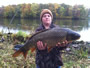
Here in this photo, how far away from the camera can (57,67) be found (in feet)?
7.75

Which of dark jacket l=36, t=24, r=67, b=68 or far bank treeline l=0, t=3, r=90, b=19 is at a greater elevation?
far bank treeline l=0, t=3, r=90, b=19

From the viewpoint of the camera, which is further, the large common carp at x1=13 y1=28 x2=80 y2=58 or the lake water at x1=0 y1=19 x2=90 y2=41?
the lake water at x1=0 y1=19 x2=90 y2=41

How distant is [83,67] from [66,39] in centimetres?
274

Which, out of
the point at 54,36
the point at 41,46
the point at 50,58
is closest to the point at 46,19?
the point at 54,36

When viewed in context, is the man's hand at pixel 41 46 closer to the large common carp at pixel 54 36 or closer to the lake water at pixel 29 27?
the large common carp at pixel 54 36

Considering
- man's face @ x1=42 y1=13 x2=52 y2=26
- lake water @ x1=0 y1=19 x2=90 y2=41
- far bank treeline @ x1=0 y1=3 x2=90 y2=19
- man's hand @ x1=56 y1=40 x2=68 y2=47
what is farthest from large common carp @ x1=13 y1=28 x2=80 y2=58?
far bank treeline @ x1=0 y1=3 x2=90 y2=19

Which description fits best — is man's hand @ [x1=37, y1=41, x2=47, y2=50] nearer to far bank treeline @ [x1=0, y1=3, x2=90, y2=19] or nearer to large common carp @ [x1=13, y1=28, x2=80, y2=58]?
large common carp @ [x1=13, y1=28, x2=80, y2=58]

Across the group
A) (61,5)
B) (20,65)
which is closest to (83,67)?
(20,65)

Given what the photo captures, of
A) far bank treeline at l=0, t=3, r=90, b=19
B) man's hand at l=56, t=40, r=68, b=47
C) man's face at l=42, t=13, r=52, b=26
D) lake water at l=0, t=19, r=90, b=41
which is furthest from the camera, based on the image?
far bank treeline at l=0, t=3, r=90, b=19

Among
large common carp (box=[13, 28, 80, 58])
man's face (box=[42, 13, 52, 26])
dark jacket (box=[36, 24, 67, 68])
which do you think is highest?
man's face (box=[42, 13, 52, 26])

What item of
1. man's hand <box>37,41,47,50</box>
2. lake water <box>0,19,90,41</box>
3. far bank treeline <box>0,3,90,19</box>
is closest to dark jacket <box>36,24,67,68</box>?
man's hand <box>37,41,47,50</box>

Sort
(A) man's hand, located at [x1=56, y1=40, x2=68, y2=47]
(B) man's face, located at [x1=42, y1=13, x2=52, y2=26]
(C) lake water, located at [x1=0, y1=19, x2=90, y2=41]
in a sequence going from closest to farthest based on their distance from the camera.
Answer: (A) man's hand, located at [x1=56, y1=40, x2=68, y2=47]
(B) man's face, located at [x1=42, y1=13, x2=52, y2=26]
(C) lake water, located at [x1=0, y1=19, x2=90, y2=41]

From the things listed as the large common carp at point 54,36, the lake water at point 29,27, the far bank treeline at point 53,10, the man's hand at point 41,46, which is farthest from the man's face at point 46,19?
the far bank treeline at point 53,10

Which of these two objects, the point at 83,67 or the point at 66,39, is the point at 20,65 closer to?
the point at 83,67
